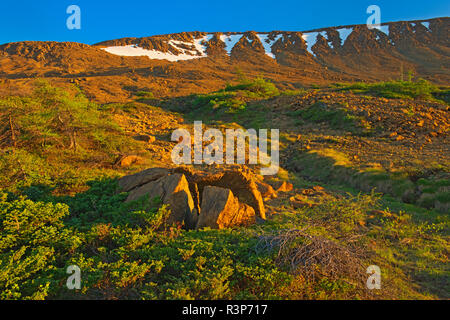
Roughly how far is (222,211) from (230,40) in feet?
324

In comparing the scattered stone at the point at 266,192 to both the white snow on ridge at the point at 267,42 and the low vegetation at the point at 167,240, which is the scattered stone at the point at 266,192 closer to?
the low vegetation at the point at 167,240

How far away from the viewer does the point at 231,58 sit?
253 feet

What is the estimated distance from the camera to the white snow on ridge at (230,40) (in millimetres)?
87875

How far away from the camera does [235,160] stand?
1059cm

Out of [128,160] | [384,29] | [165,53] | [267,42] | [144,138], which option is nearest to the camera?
[128,160]

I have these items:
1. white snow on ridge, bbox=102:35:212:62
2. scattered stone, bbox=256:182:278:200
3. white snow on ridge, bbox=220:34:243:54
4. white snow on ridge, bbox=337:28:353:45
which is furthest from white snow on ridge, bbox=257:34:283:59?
scattered stone, bbox=256:182:278:200

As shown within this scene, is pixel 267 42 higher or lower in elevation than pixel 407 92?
higher

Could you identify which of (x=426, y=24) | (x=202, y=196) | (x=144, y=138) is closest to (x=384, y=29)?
(x=426, y=24)

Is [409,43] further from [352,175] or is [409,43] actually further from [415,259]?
[415,259]

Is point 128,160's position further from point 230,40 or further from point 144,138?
point 230,40

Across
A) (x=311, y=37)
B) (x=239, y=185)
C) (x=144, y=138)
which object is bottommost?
(x=239, y=185)

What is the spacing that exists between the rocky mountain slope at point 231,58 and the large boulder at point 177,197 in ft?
96.4

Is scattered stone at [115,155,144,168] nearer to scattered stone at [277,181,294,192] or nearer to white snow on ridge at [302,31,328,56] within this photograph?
scattered stone at [277,181,294,192]

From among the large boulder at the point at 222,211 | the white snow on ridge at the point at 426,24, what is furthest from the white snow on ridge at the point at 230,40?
the large boulder at the point at 222,211
